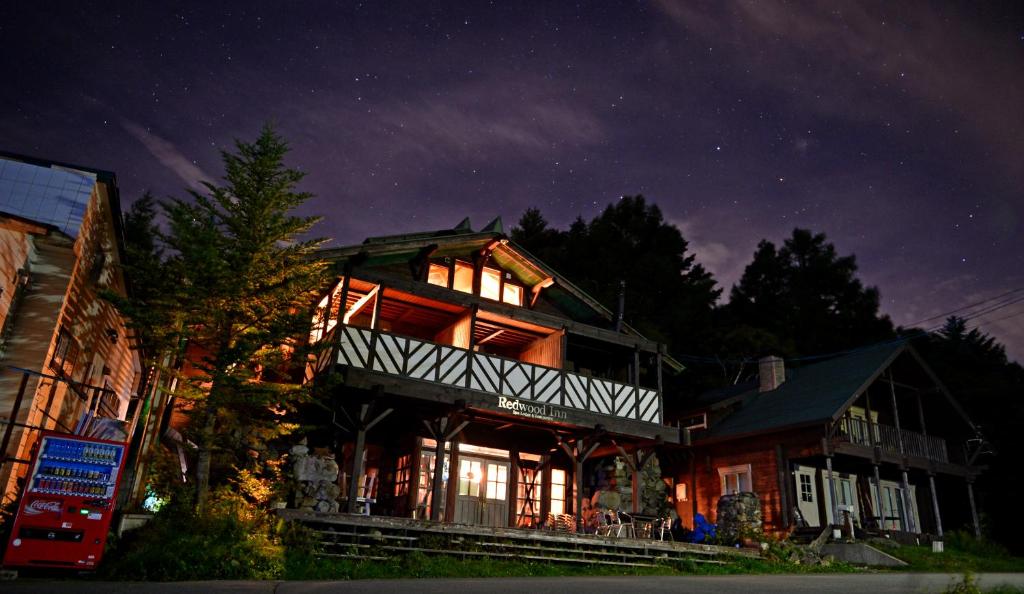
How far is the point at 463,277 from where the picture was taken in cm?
2061

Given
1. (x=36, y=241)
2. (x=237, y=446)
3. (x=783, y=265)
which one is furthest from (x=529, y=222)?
(x=36, y=241)

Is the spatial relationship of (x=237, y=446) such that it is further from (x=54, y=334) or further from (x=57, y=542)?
(x=57, y=542)

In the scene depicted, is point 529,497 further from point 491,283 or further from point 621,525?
point 491,283

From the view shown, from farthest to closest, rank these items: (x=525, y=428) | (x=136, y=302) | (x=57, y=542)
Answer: (x=525, y=428) → (x=136, y=302) → (x=57, y=542)

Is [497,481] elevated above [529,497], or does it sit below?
above

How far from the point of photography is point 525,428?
20.0m

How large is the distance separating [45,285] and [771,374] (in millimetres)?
24641

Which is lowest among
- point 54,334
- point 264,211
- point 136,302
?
point 54,334

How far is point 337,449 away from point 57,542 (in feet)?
29.7

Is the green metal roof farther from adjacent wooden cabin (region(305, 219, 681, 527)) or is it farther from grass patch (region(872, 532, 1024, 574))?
adjacent wooden cabin (region(305, 219, 681, 527))

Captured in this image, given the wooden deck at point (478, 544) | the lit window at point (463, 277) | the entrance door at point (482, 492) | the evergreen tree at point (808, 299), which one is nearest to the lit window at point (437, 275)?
the lit window at point (463, 277)

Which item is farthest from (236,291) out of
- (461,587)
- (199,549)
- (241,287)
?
(461,587)

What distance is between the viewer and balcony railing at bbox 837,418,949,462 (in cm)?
2323

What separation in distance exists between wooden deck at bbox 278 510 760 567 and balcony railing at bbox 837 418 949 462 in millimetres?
9408
